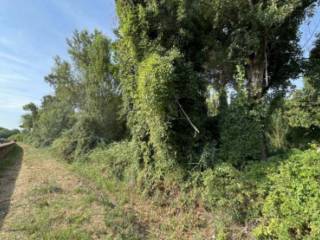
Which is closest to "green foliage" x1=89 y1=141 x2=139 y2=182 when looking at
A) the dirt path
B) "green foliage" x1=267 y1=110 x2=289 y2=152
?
the dirt path

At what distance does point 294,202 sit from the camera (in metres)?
3.59

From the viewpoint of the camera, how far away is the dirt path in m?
4.52

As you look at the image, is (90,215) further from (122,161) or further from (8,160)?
(8,160)

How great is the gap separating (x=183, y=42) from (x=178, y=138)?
260 cm

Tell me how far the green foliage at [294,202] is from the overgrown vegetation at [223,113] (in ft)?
0.05

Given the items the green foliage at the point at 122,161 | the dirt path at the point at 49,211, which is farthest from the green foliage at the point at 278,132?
the dirt path at the point at 49,211

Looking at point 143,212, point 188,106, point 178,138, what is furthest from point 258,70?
point 143,212

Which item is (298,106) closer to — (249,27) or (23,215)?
(249,27)

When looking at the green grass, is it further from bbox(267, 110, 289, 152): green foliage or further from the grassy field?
bbox(267, 110, 289, 152): green foliage

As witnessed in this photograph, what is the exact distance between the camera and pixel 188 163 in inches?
229

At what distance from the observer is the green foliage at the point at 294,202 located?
3.39 metres

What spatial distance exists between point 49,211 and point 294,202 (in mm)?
5000

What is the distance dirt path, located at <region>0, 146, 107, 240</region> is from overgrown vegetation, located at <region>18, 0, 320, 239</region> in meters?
0.67

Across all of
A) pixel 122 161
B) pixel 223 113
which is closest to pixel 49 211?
pixel 122 161
